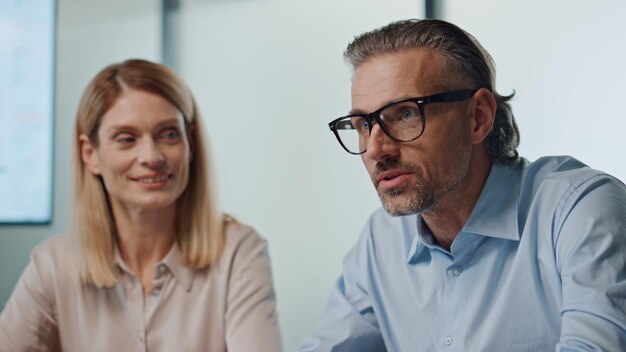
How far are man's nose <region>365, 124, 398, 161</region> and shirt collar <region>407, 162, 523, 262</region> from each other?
21 centimetres

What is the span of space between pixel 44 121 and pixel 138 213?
1065 mm

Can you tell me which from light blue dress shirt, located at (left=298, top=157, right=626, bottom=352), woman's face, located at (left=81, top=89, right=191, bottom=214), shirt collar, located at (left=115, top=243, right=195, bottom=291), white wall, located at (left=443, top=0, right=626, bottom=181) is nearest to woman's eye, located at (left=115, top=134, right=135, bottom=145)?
woman's face, located at (left=81, top=89, right=191, bottom=214)

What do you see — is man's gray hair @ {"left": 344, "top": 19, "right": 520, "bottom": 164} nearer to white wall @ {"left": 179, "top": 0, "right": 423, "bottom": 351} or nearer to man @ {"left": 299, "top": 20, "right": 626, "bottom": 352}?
man @ {"left": 299, "top": 20, "right": 626, "bottom": 352}

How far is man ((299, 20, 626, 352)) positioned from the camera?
4.07 ft

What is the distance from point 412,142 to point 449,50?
0.66ft

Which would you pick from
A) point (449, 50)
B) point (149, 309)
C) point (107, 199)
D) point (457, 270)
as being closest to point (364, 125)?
point (449, 50)

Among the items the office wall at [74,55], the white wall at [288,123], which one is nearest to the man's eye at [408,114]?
the white wall at [288,123]

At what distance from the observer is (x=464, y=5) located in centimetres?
245

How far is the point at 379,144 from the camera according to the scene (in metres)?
1.27

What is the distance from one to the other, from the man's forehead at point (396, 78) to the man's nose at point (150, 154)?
694 mm

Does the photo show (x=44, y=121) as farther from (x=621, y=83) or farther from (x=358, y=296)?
(x=621, y=83)

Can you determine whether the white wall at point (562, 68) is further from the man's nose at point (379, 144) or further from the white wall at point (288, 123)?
the man's nose at point (379, 144)

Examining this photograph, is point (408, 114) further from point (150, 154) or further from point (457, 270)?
point (150, 154)

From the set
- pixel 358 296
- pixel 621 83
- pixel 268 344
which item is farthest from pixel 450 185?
pixel 621 83
